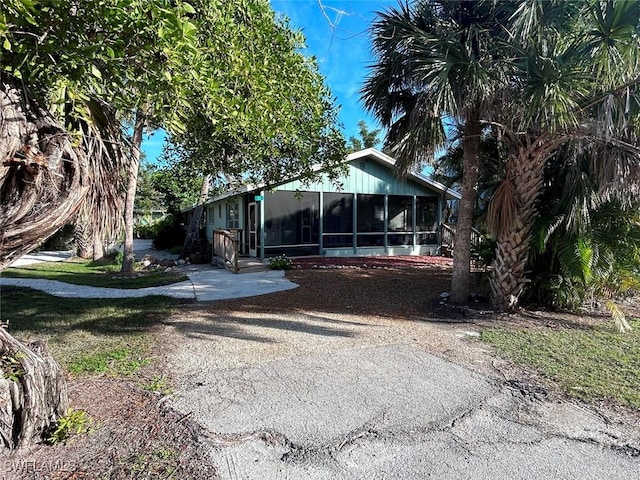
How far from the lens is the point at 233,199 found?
1609 centimetres

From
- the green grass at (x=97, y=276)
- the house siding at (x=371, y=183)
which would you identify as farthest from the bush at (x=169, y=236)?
the house siding at (x=371, y=183)

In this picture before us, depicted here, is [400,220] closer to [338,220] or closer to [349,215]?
[349,215]

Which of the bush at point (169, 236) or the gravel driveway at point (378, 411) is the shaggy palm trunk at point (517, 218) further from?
the bush at point (169, 236)

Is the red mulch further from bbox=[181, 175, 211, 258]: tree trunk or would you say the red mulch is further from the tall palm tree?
the tall palm tree

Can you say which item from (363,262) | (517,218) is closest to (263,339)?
(517,218)

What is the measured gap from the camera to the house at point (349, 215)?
14867mm

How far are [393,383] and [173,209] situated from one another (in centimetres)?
2404

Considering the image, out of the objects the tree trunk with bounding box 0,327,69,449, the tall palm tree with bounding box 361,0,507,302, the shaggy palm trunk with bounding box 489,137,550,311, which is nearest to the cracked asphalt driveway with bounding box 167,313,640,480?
the tree trunk with bounding box 0,327,69,449

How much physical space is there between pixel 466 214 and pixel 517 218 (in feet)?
3.56

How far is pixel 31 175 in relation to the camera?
98.3 inches

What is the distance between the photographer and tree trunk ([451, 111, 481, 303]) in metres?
7.69

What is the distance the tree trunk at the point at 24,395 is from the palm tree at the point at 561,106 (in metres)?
6.15

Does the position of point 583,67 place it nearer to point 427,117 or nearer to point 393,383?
point 427,117

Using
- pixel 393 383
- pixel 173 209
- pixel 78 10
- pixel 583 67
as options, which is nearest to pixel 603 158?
pixel 583 67
